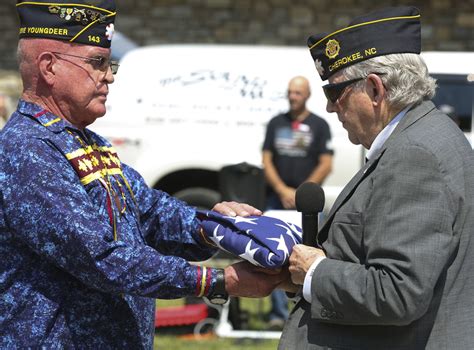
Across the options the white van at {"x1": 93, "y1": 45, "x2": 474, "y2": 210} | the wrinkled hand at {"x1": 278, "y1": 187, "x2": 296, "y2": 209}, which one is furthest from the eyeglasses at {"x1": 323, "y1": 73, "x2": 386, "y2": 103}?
the white van at {"x1": 93, "y1": 45, "x2": 474, "y2": 210}

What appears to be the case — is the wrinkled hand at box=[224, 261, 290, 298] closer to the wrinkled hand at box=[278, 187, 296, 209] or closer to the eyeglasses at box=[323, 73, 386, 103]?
the eyeglasses at box=[323, 73, 386, 103]

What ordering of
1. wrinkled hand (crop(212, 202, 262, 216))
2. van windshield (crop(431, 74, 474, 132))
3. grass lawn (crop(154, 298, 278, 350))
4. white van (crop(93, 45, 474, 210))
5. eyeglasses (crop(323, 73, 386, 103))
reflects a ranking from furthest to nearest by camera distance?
white van (crop(93, 45, 474, 210)) → van windshield (crop(431, 74, 474, 132)) → grass lawn (crop(154, 298, 278, 350)) → wrinkled hand (crop(212, 202, 262, 216)) → eyeglasses (crop(323, 73, 386, 103))

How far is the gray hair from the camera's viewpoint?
10.5 ft

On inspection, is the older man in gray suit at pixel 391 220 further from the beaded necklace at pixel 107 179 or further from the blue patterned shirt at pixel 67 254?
the beaded necklace at pixel 107 179

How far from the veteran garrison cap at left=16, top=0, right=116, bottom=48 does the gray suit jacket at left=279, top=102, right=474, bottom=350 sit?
1058 millimetres

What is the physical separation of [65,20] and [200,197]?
6740 mm

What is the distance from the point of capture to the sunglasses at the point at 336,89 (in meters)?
3.29

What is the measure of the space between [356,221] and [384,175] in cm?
18

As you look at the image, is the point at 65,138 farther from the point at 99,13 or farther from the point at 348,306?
the point at 348,306

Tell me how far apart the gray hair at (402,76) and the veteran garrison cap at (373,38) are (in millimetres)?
25

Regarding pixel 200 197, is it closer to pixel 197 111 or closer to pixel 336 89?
pixel 197 111

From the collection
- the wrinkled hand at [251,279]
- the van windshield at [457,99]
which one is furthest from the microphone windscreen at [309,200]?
the van windshield at [457,99]

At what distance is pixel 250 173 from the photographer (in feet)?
25.9

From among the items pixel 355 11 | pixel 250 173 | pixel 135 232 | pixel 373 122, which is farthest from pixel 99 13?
pixel 355 11
